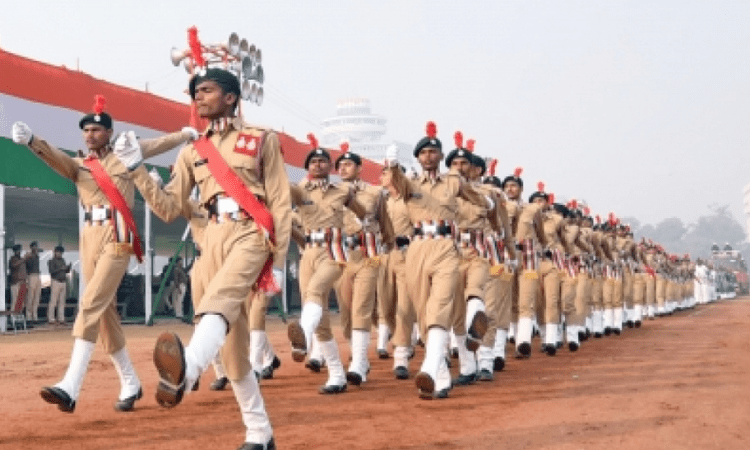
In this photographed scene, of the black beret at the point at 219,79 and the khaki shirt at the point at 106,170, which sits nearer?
the black beret at the point at 219,79

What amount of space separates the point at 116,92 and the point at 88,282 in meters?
14.5

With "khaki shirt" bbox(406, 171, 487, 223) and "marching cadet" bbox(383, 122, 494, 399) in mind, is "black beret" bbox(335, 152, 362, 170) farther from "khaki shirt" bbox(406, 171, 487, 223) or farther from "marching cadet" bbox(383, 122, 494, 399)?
"khaki shirt" bbox(406, 171, 487, 223)

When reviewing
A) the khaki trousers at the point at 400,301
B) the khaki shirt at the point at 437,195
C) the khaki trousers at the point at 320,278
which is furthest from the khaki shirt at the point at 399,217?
the khaki shirt at the point at 437,195

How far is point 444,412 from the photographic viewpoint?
7.45 metres

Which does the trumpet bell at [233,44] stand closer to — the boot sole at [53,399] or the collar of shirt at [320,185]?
the collar of shirt at [320,185]

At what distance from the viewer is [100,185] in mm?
7914

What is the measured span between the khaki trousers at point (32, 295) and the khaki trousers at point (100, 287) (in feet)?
50.5

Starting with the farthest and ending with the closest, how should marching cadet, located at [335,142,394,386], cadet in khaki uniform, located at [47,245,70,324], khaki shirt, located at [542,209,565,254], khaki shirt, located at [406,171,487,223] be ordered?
cadet in khaki uniform, located at [47,245,70,324] → khaki shirt, located at [542,209,565,254] → marching cadet, located at [335,142,394,386] → khaki shirt, located at [406,171,487,223]

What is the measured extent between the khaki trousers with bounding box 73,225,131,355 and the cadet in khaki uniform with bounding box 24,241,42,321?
15362mm

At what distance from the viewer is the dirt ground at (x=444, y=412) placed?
6.15 m

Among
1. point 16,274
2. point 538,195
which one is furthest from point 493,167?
point 16,274

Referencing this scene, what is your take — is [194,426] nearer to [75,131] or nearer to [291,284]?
[75,131]

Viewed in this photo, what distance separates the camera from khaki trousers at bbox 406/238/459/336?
8.29 metres

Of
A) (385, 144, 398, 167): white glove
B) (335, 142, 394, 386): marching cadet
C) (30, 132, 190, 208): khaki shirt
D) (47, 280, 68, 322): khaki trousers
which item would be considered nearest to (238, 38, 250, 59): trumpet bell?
(47, 280, 68, 322): khaki trousers
